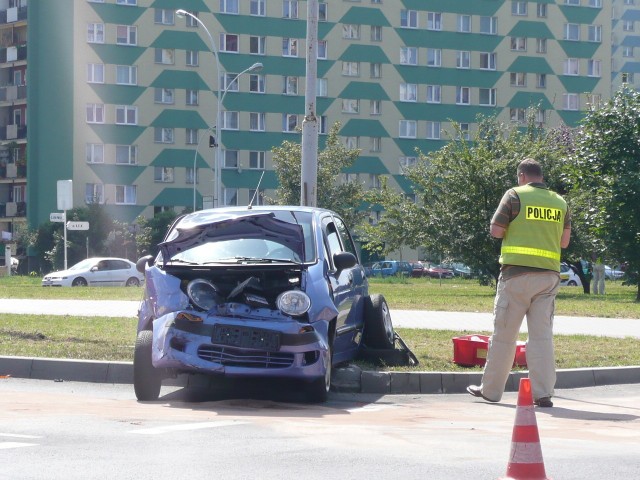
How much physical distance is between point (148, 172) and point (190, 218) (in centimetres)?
6767

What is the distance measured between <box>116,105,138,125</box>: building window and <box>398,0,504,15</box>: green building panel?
2051cm

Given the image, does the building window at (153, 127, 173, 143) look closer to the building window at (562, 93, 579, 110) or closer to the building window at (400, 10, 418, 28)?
the building window at (400, 10, 418, 28)

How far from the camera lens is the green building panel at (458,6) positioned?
275 ft

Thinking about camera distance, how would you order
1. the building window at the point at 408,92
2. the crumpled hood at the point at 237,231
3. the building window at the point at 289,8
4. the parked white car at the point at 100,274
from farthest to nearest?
the building window at the point at 408,92 → the building window at the point at 289,8 → the parked white car at the point at 100,274 → the crumpled hood at the point at 237,231

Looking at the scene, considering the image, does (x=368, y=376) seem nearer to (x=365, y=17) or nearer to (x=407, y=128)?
(x=365, y=17)

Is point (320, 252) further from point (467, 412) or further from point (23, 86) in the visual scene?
point (23, 86)

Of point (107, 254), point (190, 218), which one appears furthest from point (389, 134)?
point (190, 218)

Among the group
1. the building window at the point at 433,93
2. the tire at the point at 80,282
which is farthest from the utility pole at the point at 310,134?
the building window at the point at 433,93

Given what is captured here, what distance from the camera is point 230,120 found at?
79375 mm

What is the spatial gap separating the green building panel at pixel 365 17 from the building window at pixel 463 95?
704 centimetres

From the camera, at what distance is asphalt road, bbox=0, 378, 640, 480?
636cm

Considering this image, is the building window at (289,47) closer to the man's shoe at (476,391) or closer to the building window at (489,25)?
the building window at (489,25)

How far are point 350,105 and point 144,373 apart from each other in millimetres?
72770

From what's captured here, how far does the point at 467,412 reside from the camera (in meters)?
9.60
